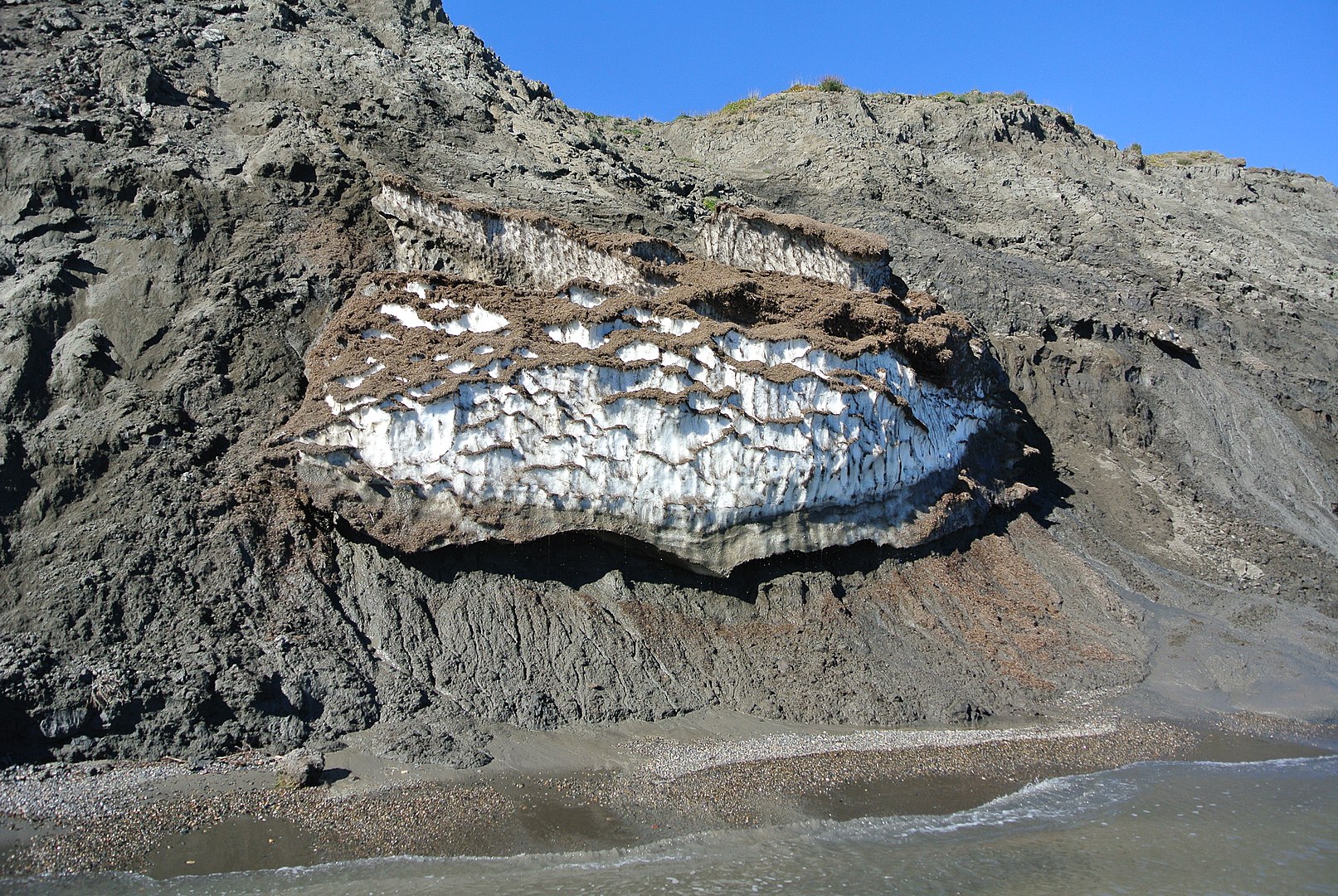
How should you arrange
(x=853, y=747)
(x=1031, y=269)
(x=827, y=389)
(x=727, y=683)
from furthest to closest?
1. (x=1031, y=269)
2. (x=827, y=389)
3. (x=727, y=683)
4. (x=853, y=747)

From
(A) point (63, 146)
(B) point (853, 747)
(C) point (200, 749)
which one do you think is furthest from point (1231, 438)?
(A) point (63, 146)

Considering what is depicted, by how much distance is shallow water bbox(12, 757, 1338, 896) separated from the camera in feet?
24.7

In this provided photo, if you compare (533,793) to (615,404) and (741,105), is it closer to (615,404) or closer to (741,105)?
(615,404)

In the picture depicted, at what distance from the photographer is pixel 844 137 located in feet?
77.5

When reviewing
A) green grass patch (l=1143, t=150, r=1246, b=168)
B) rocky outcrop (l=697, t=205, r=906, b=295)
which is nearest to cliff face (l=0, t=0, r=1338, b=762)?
rocky outcrop (l=697, t=205, r=906, b=295)

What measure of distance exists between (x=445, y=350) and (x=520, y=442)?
1639 mm

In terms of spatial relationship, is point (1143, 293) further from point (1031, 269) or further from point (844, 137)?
point (844, 137)

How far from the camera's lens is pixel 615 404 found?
37.4 feet

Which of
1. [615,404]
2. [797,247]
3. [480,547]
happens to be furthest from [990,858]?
[797,247]

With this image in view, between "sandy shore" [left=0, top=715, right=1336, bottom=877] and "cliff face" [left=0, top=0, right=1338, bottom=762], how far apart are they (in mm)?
485

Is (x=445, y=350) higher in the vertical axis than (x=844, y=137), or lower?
lower

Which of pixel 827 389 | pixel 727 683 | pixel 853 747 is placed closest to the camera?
pixel 853 747

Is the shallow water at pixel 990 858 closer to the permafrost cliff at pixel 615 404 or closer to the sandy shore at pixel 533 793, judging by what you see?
the sandy shore at pixel 533 793

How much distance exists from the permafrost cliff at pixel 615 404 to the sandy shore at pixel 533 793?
8.98ft
